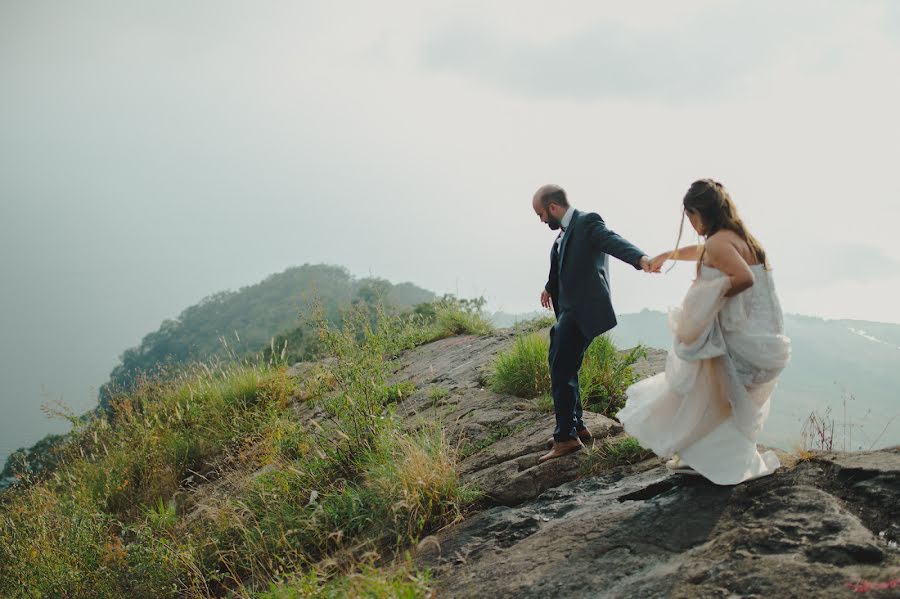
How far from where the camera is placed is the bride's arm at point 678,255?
4.25m

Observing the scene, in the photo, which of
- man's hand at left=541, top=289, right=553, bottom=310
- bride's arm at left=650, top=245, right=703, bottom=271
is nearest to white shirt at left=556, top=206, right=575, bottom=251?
man's hand at left=541, top=289, right=553, bottom=310

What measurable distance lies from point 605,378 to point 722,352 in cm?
248

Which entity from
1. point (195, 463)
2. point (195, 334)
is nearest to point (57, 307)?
point (195, 334)

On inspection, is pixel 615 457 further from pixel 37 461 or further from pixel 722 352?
pixel 37 461

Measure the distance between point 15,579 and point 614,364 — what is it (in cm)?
619

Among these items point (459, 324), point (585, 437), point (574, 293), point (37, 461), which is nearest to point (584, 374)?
point (585, 437)

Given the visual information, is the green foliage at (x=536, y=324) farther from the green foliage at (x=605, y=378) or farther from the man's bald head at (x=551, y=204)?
the man's bald head at (x=551, y=204)

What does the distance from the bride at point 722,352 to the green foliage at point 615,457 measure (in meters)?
0.78

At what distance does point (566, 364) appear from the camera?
475 centimetres

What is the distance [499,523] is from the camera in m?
4.44

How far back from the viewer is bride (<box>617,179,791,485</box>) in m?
3.84

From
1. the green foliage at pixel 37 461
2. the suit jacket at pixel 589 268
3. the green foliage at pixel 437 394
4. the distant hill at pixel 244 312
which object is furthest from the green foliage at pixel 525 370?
the distant hill at pixel 244 312

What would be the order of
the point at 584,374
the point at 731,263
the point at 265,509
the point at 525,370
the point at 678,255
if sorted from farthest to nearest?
the point at 525,370, the point at 584,374, the point at 265,509, the point at 678,255, the point at 731,263

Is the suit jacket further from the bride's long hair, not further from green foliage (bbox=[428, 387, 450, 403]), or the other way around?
green foliage (bbox=[428, 387, 450, 403])
